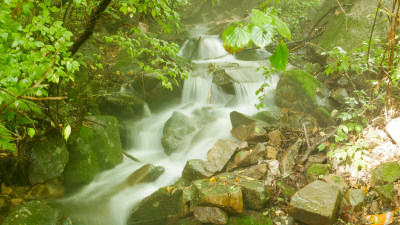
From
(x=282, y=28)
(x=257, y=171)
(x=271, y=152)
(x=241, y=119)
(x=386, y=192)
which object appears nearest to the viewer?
(x=282, y=28)

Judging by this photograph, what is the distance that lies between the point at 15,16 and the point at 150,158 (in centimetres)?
423

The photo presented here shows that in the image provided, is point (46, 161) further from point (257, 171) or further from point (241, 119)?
point (241, 119)

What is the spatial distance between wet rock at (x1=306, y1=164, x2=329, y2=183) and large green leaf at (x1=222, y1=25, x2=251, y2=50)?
→ 353 cm

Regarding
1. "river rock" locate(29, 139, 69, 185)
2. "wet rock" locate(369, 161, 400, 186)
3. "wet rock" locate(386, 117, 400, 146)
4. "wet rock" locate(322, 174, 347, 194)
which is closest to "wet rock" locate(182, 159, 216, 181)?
"wet rock" locate(322, 174, 347, 194)

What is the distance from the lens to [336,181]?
3709 millimetres

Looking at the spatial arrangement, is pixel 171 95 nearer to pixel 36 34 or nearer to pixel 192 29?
pixel 36 34

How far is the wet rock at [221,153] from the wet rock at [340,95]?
3.34m

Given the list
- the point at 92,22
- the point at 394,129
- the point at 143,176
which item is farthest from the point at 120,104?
the point at 394,129

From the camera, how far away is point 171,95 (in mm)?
7957

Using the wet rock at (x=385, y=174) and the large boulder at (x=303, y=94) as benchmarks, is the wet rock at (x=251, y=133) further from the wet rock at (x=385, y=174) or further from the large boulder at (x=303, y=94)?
the wet rock at (x=385, y=174)

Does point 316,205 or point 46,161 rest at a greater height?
point 46,161

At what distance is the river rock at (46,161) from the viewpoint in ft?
12.9

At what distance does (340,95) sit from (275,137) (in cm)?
253

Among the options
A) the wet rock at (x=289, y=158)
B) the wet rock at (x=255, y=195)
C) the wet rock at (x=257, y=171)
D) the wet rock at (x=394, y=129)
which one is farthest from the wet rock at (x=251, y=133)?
the wet rock at (x=394, y=129)
